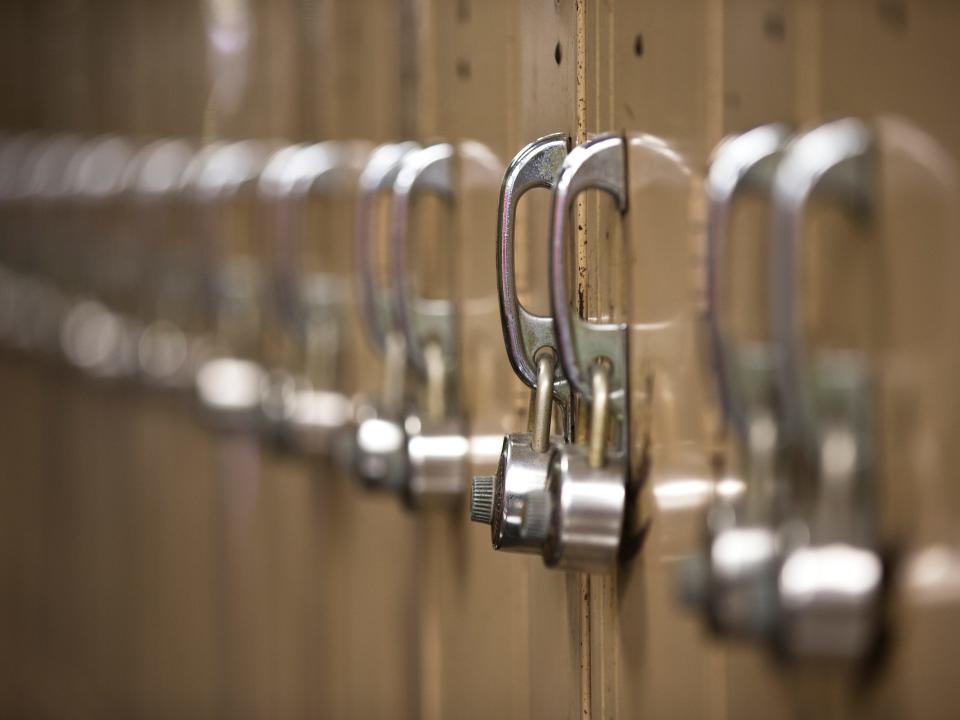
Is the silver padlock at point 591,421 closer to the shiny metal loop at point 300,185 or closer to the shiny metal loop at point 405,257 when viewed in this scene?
the shiny metal loop at point 405,257

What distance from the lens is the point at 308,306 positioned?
1727 millimetres

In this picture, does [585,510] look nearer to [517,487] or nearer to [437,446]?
[517,487]

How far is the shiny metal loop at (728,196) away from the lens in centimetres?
81

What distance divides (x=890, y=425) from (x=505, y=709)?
570 millimetres

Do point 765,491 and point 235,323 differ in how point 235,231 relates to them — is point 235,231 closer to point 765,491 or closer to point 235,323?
point 235,323

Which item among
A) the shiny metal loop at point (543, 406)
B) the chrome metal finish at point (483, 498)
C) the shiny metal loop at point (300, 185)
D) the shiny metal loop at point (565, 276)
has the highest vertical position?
the shiny metal loop at point (300, 185)

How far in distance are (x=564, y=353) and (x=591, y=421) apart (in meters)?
0.05

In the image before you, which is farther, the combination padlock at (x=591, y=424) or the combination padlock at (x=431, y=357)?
the combination padlock at (x=431, y=357)

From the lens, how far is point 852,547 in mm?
725

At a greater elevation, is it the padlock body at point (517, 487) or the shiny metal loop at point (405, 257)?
the shiny metal loop at point (405, 257)

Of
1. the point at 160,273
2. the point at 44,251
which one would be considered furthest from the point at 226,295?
the point at 44,251

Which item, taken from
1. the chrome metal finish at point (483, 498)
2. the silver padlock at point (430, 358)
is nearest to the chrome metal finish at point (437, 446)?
the silver padlock at point (430, 358)

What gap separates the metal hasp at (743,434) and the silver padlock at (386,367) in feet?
1.75

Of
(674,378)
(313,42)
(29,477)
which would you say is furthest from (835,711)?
(29,477)
